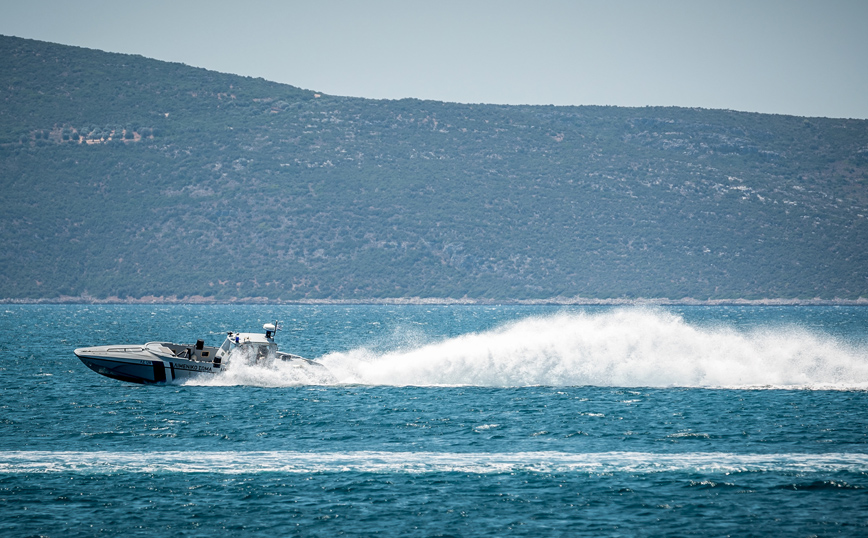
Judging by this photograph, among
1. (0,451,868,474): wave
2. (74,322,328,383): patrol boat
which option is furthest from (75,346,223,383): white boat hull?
(0,451,868,474): wave

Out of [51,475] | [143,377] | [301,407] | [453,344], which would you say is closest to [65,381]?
[143,377]

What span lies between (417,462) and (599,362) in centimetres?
2041

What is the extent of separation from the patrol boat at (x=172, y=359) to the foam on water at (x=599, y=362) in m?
0.83

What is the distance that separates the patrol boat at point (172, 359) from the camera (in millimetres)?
42094

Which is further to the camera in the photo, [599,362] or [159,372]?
[599,362]

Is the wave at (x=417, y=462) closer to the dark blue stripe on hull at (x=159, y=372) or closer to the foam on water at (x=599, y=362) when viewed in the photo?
the dark blue stripe on hull at (x=159, y=372)

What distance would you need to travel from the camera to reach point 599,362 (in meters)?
46.4

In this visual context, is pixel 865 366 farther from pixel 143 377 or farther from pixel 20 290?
pixel 20 290

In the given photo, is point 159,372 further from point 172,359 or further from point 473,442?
point 473,442

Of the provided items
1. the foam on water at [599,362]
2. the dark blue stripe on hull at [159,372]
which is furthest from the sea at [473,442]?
the dark blue stripe on hull at [159,372]

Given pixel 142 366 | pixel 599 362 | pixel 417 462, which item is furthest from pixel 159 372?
pixel 599 362

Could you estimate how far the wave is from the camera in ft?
87.5

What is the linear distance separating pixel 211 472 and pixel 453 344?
21.4 m

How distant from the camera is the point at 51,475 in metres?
25.7
